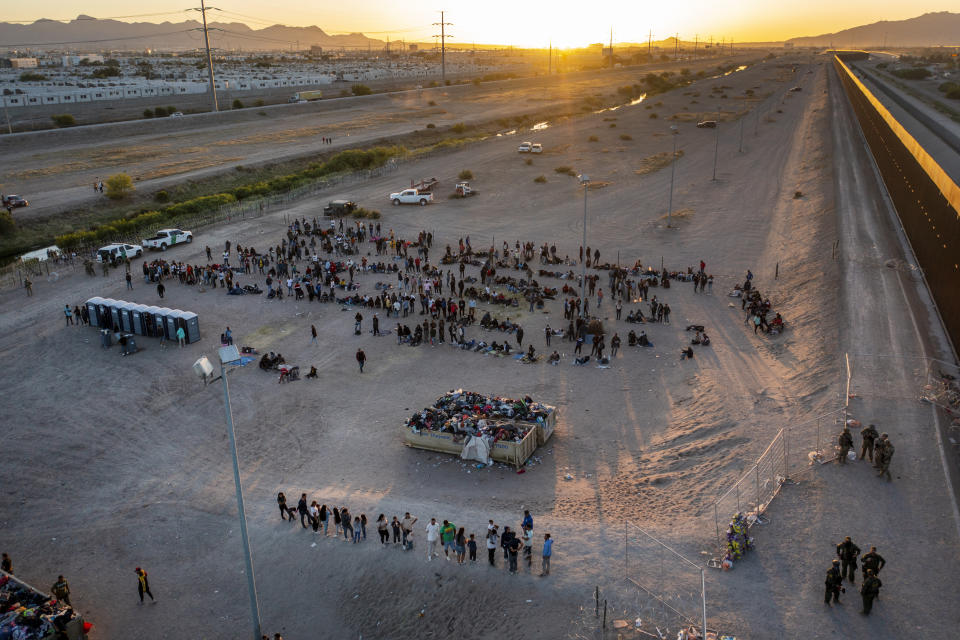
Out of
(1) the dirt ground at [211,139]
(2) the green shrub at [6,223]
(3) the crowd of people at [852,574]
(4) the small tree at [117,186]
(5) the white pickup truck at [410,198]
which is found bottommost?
(3) the crowd of people at [852,574]

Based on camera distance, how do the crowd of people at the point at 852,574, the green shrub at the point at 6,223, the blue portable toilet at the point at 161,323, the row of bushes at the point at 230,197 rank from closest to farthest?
the crowd of people at the point at 852,574, the blue portable toilet at the point at 161,323, the row of bushes at the point at 230,197, the green shrub at the point at 6,223

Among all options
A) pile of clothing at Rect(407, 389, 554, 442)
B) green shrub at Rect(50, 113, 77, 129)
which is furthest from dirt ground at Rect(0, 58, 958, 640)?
green shrub at Rect(50, 113, 77, 129)

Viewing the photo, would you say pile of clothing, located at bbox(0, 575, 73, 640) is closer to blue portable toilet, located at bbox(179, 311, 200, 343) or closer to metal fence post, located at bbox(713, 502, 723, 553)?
metal fence post, located at bbox(713, 502, 723, 553)

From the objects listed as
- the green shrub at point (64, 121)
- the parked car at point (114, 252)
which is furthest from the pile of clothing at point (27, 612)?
the green shrub at point (64, 121)

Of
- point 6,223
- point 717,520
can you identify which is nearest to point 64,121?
point 6,223

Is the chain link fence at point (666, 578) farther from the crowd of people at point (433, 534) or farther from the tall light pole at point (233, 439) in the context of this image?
the tall light pole at point (233, 439)

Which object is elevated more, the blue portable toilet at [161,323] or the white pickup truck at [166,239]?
the white pickup truck at [166,239]

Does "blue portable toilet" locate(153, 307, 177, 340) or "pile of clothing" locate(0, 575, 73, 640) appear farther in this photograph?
"blue portable toilet" locate(153, 307, 177, 340)
